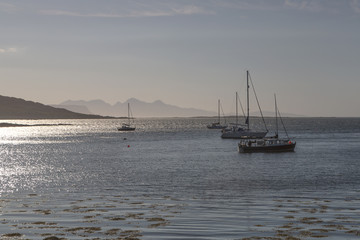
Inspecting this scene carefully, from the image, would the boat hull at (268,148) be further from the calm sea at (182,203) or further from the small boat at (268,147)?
the calm sea at (182,203)

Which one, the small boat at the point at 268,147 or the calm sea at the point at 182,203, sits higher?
the small boat at the point at 268,147

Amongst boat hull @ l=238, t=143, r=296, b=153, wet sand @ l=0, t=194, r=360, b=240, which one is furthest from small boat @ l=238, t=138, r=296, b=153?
wet sand @ l=0, t=194, r=360, b=240

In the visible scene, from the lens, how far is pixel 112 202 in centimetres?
3491

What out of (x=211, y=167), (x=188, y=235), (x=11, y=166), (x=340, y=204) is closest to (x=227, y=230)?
(x=188, y=235)

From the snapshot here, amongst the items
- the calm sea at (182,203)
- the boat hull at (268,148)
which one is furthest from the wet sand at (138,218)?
the boat hull at (268,148)

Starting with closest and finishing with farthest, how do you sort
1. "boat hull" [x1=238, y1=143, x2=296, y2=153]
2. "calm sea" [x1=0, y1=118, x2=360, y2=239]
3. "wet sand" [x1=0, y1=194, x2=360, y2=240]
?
"wet sand" [x1=0, y1=194, x2=360, y2=240]
"calm sea" [x1=0, y1=118, x2=360, y2=239]
"boat hull" [x1=238, y1=143, x2=296, y2=153]

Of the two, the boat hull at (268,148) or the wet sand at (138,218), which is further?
the boat hull at (268,148)

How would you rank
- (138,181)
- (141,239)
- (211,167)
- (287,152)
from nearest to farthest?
1. (141,239)
2. (138,181)
3. (211,167)
4. (287,152)

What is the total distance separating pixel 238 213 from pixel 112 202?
10066mm

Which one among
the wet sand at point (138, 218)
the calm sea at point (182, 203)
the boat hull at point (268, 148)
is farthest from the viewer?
the boat hull at point (268, 148)

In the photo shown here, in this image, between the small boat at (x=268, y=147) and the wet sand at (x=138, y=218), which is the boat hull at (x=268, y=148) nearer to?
the small boat at (x=268, y=147)

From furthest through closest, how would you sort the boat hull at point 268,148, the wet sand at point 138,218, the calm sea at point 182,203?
the boat hull at point 268,148, the calm sea at point 182,203, the wet sand at point 138,218

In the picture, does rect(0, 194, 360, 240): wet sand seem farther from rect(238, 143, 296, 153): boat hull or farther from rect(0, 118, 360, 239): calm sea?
rect(238, 143, 296, 153): boat hull

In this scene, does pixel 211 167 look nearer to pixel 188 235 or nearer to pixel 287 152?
pixel 287 152
